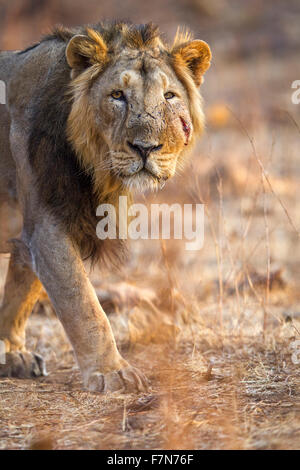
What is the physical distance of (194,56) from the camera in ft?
16.6

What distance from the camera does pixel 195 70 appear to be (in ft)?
16.9

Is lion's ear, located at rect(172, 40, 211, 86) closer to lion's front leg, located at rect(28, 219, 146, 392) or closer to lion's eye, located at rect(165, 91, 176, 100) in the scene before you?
lion's eye, located at rect(165, 91, 176, 100)

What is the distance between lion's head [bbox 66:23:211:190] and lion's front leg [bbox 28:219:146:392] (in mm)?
520

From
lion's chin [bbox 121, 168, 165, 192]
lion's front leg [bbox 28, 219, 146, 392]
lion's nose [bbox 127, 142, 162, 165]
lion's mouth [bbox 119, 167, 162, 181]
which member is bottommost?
lion's front leg [bbox 28, 219, 146, 392]

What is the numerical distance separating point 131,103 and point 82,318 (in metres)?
1.37

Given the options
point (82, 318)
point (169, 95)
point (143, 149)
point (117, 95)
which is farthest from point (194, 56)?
point (82, 318)

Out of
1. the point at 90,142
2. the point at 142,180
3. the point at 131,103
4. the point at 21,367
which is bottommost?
the point at 21,367

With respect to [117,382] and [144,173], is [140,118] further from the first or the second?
[117,382]

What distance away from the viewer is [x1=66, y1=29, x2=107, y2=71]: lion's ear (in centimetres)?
468

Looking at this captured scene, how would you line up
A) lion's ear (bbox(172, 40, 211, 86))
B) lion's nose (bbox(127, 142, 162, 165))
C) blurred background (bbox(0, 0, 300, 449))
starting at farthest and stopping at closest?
lion's ear (bbox(172, 40, 211, 86)) < lion's nose (bbox(127, 142, 162, 165)) < blurred background (bbox(0, 0, 300, 449))

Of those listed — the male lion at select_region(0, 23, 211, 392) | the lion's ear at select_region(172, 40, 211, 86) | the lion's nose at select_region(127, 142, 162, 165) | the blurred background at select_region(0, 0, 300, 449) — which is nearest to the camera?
the blurred background at select_region(0, 0, 300, 449)

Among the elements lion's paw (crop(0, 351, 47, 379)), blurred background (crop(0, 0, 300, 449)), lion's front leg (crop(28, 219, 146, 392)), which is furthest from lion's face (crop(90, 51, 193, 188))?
lion's paw (crop(0, 351, 47, 379))

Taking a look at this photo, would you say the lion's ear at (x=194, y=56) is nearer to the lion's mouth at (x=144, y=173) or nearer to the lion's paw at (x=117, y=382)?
the lion's mouth at (x=144, y=173)

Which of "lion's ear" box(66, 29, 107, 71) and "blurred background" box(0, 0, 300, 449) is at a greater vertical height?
"lion's ear" box(66, 29, 107, 71)
